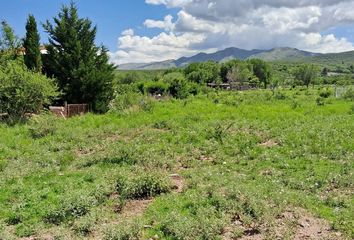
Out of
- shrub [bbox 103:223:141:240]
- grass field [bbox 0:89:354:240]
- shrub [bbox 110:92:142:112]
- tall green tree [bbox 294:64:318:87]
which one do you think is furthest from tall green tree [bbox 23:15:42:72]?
tall green tree [bbox 294:64:318:87]

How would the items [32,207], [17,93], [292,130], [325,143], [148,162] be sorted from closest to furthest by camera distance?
[32,207] < [148,162] < [325,143] < [292,130] < [17,93]

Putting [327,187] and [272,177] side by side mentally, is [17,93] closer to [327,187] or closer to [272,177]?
[272,177]

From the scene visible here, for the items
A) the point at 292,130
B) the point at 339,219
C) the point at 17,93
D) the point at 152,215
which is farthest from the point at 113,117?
the point at 339,219

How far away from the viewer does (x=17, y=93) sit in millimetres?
23781

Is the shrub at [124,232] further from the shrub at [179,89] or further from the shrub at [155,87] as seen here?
the shrub at [155,87]

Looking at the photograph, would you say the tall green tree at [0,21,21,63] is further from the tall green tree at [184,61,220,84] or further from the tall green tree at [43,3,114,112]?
the tall green tree at [184,61,220,84]

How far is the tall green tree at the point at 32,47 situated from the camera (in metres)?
30.6

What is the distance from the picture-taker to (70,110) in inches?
1116

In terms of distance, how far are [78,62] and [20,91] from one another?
7.94m

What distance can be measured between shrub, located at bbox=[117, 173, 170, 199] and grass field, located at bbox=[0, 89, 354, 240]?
0.02 meters

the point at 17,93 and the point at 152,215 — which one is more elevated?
the point at 17,93

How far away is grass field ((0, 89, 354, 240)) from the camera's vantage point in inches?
286

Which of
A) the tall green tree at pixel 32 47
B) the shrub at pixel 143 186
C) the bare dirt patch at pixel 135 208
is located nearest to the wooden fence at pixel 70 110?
the tall green tree at pixel 32 47

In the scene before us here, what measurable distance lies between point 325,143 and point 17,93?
59.2ft
